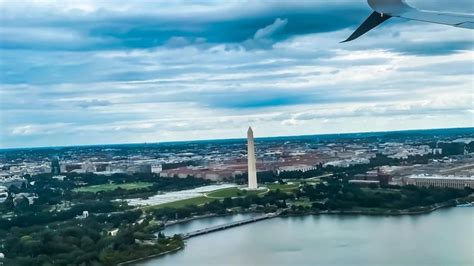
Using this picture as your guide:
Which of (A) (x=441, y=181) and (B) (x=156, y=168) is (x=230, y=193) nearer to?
(B) (x=156, y=168)

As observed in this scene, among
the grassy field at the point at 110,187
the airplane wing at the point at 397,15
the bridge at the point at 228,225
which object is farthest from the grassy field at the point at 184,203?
the airplane wing at the point at 397,15

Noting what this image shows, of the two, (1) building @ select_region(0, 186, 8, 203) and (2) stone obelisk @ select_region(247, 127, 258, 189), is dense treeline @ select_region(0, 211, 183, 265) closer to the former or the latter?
(1) building @ select_region(0, 186, 8, 203)

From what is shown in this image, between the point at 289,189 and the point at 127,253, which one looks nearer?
the point at 127,253

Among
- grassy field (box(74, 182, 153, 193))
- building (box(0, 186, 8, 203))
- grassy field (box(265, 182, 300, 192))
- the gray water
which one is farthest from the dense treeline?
grassy field (box(265, 182, 300, 192))

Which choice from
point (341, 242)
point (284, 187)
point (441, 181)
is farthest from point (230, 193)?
point (341, 242)

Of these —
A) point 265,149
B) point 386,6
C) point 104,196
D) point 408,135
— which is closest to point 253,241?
point 104,196

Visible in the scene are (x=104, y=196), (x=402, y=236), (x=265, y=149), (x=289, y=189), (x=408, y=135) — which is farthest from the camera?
(x=408, y=135)

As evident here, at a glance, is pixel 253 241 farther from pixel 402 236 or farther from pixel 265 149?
pixel 265 149
